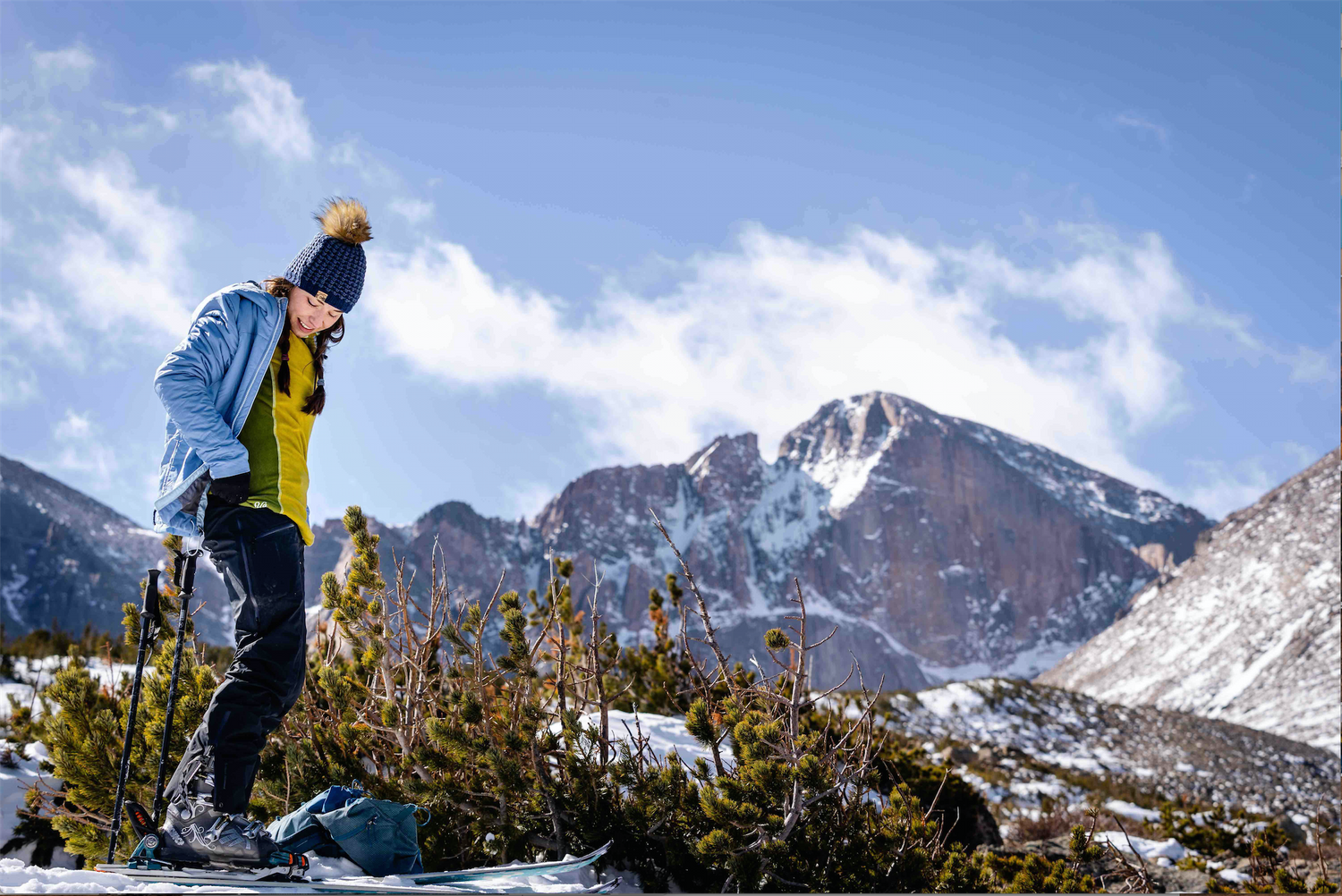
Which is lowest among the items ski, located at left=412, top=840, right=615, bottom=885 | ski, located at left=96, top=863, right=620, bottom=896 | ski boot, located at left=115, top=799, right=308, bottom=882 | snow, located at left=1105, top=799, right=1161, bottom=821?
snow, located at left=1105, top=799, right=1161, bottom=821

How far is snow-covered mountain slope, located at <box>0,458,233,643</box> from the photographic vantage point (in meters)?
81.2

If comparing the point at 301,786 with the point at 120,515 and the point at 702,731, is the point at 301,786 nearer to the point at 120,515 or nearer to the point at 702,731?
the point at 702,731

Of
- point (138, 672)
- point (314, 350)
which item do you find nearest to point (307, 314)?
point (314, 350)

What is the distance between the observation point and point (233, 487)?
234 cm

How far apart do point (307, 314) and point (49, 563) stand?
103 metres

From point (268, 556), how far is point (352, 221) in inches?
43.9

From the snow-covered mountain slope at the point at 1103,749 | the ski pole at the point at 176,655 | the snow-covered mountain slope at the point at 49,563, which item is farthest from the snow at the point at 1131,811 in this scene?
the snow-covered mountain slope at the point at 49,563

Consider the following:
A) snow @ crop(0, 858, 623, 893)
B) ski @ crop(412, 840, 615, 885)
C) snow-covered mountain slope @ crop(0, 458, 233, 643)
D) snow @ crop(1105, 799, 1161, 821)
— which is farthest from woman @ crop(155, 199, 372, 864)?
snow-covered mountain slope @ crop(0, 458, 233, 643)

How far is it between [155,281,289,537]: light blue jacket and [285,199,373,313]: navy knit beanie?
0.40 feet

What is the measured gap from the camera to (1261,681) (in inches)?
1532

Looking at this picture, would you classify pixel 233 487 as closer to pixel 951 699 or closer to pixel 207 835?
pixel 207 835

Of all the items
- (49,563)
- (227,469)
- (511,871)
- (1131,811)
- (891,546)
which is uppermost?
(891,546)

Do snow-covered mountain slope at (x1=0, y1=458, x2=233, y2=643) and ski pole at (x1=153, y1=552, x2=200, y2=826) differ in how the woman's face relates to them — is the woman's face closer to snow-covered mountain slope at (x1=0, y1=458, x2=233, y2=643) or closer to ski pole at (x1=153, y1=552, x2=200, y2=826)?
ski pole at (x1=153, y1=552, x2=200, y2=826)

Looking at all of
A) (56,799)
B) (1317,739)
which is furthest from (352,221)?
(1317,739)
